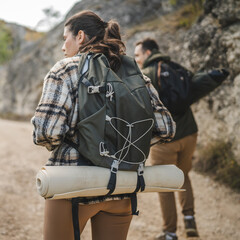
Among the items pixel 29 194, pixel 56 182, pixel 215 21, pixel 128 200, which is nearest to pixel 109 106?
pixel 56 182

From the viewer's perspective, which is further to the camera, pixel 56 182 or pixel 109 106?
pixel 109 106

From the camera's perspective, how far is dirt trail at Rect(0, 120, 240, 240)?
3839mm

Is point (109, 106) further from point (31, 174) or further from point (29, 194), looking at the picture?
point (31, 174)

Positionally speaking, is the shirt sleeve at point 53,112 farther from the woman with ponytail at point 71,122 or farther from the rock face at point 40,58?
the rock face at point 40,58

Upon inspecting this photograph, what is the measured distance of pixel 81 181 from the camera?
1502mm

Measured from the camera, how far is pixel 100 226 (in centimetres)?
177

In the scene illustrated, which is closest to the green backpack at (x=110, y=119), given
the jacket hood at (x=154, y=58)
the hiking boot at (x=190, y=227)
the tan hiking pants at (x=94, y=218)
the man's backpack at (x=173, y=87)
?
the tan hiking pants at (x=94, y=218)

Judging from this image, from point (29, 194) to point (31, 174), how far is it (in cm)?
95

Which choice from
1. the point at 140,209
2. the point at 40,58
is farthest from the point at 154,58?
the point at 40,58

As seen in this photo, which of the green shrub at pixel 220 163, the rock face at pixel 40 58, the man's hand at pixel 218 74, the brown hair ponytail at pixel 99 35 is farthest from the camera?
the rock face at pixel 40 58

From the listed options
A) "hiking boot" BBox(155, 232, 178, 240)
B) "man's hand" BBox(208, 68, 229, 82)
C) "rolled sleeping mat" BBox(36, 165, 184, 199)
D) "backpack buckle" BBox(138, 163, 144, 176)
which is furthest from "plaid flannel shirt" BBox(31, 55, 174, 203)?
"man's hand" BBox(208, 68, 229, 82)

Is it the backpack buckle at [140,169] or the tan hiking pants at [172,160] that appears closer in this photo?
the backpack buckle at [140,169]

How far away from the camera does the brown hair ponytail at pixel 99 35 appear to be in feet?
5.91

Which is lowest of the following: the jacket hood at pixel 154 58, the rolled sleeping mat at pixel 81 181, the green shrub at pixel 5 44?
the rolled sleeping mat at pixel 81 181
